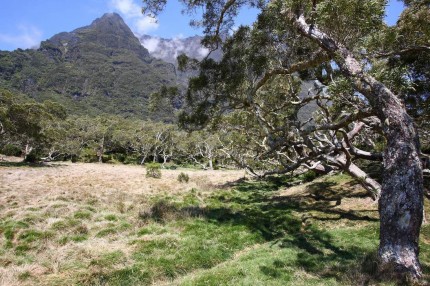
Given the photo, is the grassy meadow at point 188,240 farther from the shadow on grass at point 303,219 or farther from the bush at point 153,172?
the bush at point 153,172

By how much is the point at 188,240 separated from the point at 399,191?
21.8ft

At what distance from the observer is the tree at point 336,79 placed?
6793 millimetres

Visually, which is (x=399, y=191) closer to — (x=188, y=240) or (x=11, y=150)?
(x=188, y=240)

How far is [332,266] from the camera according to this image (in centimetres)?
838

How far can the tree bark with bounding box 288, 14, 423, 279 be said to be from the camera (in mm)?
6523

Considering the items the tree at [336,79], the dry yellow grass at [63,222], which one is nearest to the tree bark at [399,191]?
the tree at [336,79]

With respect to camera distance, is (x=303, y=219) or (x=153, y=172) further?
(x=153, y=172)

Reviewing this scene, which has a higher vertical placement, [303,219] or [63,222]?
[303,219]

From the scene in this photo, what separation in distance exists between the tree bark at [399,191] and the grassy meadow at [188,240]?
66 centimetres

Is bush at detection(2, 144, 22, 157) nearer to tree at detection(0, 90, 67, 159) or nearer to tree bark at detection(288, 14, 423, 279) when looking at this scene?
tree at detection(0, 90, 67, 159)

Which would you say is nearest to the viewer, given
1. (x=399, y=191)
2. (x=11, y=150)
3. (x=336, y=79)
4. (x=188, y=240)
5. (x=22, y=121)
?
(x=399, y=191)

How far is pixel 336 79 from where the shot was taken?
11992mm

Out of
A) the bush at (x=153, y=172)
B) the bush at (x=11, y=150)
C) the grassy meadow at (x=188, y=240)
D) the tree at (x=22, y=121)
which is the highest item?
the tree at (x=22, y=121)

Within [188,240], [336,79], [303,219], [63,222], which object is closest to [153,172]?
[63,222]
